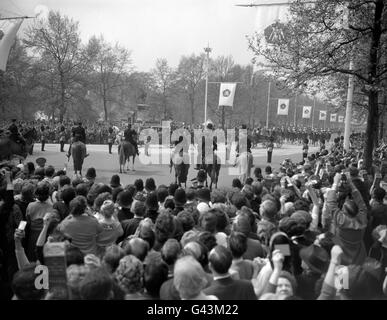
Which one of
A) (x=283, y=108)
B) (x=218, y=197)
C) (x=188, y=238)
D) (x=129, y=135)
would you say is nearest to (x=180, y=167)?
(x=129, y=135)

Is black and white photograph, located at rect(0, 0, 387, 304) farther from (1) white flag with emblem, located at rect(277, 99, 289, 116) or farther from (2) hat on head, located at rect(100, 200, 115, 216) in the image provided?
(1) white flag with emblem, located at rect(277, 99, 289, 116)

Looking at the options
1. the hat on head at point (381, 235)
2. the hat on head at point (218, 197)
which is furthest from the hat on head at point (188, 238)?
the hat on head at point (381, 235)

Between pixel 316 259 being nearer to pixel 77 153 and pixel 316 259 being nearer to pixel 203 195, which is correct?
pixel 203 195

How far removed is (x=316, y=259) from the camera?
440 cm

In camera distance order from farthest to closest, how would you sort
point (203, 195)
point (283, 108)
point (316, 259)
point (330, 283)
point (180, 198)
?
point (283, 108)
point (203, 195)
point (180, 198)
point (316, 259)
point (330, 283)

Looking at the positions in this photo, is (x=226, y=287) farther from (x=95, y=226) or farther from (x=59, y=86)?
(x=59, y=86)

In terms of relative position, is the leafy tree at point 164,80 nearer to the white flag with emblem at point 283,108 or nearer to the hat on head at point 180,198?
the white flag with emblem at point 283,108

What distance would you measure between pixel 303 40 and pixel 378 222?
7202 millimetres

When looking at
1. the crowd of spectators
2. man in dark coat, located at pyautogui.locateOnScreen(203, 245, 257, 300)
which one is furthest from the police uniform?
man in dark coat, located at pyautogui.locateOnScreen(203, 245, 257, 300)

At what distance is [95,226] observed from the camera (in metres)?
5.47

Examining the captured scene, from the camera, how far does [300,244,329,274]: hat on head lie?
4.39 metres

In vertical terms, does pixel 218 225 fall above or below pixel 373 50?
below
